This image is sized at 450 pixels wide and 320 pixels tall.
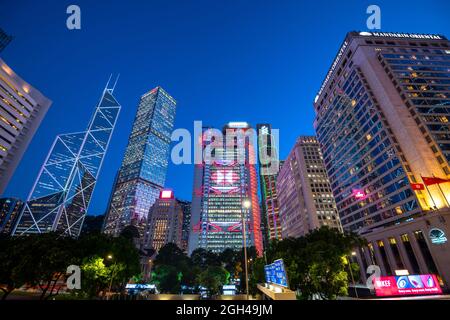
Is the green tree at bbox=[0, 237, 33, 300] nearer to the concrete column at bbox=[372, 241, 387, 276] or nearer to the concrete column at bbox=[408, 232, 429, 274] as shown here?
the concrete column at bbox=[408, 232, 429, 274]

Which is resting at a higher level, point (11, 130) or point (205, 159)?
point (205, 159)

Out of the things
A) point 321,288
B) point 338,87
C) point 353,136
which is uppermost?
point 338,87

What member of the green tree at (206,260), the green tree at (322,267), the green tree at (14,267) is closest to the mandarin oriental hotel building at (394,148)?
the green tree at (322,267)

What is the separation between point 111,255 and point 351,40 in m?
108

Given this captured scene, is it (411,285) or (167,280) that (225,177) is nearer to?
(167,280)

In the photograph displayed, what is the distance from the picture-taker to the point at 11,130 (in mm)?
80312

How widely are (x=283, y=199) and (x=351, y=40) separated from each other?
359 ft

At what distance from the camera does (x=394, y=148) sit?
207ft

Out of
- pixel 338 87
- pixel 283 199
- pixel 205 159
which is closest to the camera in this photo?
pixel 338 87
